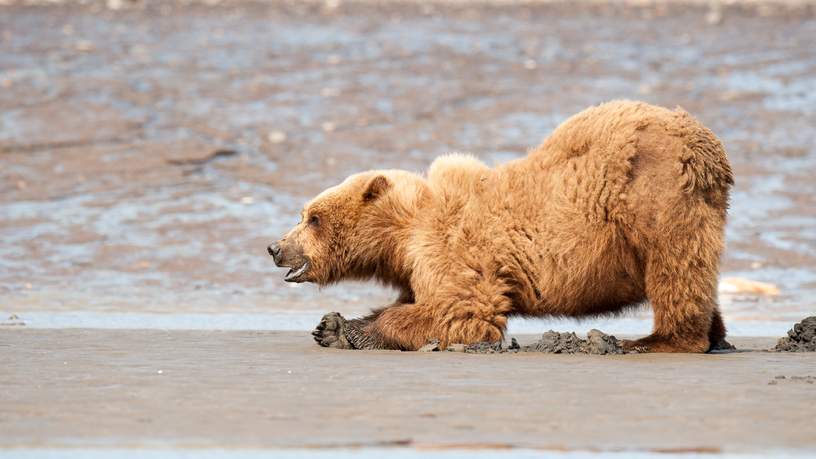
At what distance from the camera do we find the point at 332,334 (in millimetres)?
7914

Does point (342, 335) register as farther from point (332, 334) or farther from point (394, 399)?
point (394, 399)

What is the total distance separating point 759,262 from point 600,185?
4.80 metres

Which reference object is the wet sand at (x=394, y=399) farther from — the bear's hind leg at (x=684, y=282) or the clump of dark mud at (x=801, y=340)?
the bear's hind leg at (x=684, y=282)

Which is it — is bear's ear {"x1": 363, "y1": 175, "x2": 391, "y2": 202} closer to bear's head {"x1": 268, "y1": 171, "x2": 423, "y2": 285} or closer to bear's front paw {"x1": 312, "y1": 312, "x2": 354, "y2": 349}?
bear's head {"x1": 268, "y1": 171, "x2": 423, "y2": 285}

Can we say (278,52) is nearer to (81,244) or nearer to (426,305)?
(81,244)

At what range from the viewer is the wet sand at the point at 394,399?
501 cm

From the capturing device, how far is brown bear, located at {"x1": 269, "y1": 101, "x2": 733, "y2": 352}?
7562 millimetres

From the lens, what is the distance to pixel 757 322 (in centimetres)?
951

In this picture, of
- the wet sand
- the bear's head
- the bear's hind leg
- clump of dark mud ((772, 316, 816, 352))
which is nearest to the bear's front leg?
the wet sand

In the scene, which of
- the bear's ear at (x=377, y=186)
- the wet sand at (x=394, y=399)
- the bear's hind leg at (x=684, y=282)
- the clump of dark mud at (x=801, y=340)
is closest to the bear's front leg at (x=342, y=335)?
the wet sand at (x=394, y=399)

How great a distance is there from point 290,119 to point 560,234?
9298 millimetres

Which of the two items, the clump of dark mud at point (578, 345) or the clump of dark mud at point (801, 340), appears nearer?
the clump of dark mud at point (578, 345)

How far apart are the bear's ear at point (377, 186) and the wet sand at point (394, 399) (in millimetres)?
1052

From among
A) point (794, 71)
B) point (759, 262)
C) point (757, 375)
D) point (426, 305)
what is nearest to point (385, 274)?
point (426, 305)
